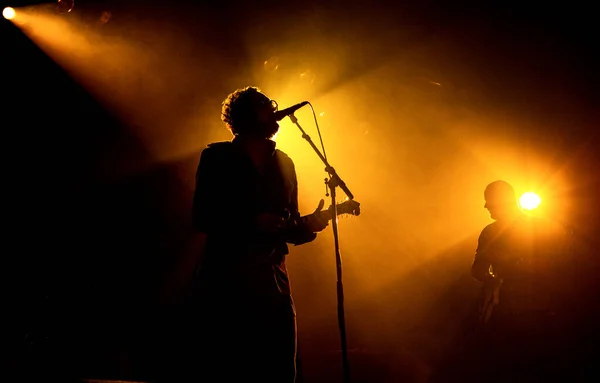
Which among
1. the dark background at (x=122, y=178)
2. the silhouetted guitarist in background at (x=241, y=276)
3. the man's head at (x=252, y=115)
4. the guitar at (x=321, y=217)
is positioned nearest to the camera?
the silhouetted guitarist in background at (x=241, y=276)

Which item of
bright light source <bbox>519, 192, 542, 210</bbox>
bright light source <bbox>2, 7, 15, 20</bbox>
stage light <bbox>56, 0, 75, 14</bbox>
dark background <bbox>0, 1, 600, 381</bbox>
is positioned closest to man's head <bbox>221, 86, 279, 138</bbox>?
dark background <bbox>0, 1, 600, 381</bbox>

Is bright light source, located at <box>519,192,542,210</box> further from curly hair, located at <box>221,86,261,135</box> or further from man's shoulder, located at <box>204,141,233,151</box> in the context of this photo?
man's shoulder, located at <box>204,141,233,151</box>

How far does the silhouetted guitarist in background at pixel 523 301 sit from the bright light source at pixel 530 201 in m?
2.59

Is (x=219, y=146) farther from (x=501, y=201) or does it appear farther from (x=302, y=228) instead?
(x=501, y=201)

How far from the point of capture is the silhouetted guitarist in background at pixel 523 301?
11.9 feet

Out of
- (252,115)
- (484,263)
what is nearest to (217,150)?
(252,115)

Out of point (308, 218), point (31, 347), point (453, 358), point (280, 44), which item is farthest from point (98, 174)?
point (453, 358)

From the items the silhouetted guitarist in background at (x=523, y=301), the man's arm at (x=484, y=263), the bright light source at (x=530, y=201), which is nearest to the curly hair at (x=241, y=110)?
the silhouetted guitarist in background at (x=523, y=301)

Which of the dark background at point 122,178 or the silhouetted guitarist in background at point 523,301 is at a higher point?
the dark background at point 122,178

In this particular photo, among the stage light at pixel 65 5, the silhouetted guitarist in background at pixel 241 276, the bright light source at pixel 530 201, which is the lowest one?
the silhouetted guitarist in background at pixel 241 276

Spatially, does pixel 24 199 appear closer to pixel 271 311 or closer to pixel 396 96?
pixel 271 311

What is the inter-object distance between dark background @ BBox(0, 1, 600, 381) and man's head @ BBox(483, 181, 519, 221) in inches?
37.9

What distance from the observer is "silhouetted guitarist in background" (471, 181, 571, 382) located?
3615 millimetres

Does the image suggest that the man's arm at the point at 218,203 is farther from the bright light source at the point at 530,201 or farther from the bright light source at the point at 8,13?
the bright light source at the point at 530,201
